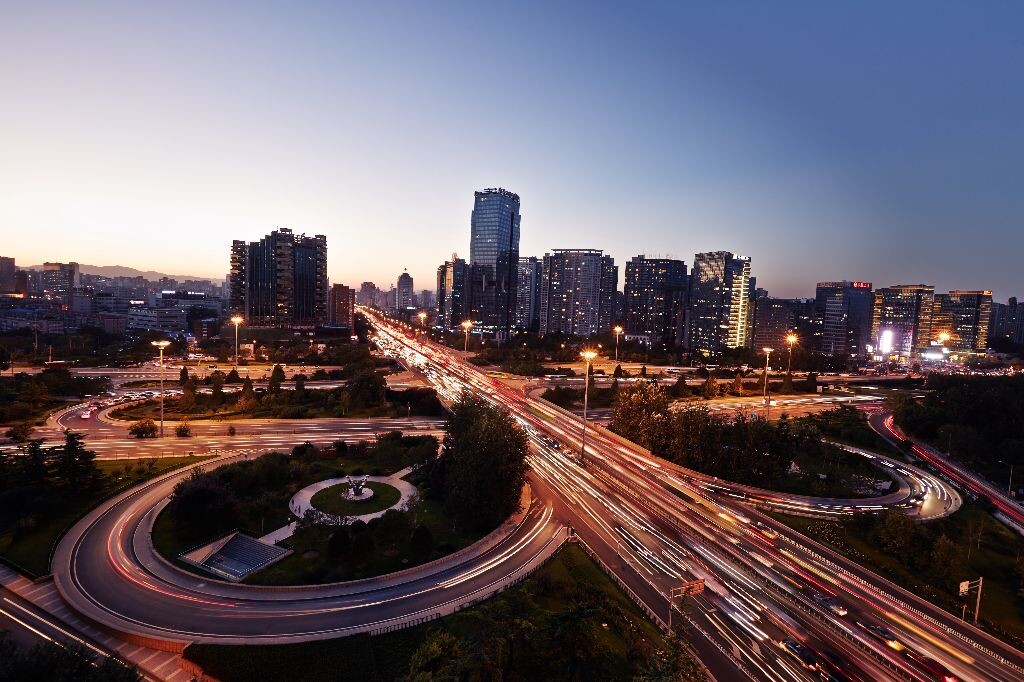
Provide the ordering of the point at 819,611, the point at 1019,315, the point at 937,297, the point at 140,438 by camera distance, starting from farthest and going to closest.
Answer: the point at 1019,315 < the point at 937,297 < the point at 140,438 < the point at 819,611

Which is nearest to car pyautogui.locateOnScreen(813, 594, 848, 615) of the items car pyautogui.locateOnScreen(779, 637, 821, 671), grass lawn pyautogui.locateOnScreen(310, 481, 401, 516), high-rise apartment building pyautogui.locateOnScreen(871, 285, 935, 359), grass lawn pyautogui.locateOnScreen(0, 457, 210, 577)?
car pyautogui.locateOnScreen(779, 637, 821, 671)

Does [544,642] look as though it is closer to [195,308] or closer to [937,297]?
[195,308]

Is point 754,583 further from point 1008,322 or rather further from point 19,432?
point 1008,322

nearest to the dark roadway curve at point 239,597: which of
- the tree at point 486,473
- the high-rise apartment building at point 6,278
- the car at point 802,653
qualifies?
the tree at point 486,473

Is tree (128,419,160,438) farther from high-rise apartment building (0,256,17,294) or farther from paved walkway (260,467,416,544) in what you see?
high-rise apartment building (0,256,17,294)

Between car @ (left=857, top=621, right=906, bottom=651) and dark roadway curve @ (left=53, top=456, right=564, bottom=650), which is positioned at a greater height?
car @ (left=857, top=621, right=906, bottom=651)

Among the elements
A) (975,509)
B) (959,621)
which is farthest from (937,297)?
(959,621)

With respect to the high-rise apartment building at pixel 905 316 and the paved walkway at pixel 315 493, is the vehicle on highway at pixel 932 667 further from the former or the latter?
the high-rise apartment building at pixel 905 316

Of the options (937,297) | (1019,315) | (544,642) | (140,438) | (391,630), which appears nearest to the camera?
(544,642)
